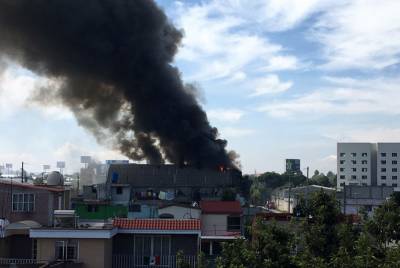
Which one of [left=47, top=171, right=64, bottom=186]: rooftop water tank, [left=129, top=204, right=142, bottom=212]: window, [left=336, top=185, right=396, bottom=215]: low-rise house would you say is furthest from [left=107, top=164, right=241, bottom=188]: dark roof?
[left=47, top=171, right=64, bottom=186]: rooftop water tank

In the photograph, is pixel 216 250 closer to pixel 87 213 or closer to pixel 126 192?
pixel 87 213

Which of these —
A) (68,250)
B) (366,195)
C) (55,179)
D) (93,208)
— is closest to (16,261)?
(68,250)

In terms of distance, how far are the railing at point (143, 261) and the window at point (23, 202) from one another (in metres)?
5.83

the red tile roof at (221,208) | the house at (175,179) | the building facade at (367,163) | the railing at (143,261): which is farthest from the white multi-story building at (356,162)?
the railing at (143,261)

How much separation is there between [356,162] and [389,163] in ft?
18.3

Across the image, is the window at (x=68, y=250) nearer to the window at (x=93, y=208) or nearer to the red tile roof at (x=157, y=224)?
the red tile roof at (x=157, y=224)

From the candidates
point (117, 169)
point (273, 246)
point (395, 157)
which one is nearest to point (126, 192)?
point (117, 169)

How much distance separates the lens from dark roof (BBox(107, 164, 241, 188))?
58.8 meters

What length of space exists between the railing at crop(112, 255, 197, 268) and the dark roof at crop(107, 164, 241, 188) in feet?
129

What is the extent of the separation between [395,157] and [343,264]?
303ft

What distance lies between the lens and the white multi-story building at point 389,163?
9844 centimetres

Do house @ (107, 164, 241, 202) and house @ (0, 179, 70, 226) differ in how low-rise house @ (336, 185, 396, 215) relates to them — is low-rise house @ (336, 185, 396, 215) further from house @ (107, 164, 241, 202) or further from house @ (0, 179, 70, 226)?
house @ (0, 179, 70, 226)

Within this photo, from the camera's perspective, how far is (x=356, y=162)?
101688 mm

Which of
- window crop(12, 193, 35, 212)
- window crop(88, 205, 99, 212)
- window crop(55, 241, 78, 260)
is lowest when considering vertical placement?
window crop(88, 205, 99, 212)
